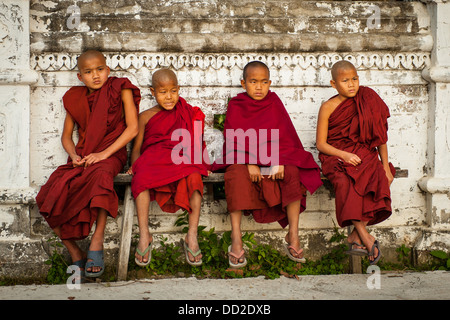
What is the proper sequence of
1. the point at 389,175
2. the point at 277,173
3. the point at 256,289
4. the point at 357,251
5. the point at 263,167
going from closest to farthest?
the point at 256,289 → the point at 357,251 → the point at 277,173 → the point at 263,167 → the point at 389,175

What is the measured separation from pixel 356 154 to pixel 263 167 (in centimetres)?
79

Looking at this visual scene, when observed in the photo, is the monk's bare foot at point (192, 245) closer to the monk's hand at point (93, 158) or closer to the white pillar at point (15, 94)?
the monk's hand at point (93, 158)

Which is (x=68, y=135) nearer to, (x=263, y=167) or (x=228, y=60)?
(x=228, y=60)

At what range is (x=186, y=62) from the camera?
496 cm

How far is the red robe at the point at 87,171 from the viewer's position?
167 inches

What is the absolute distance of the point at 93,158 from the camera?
444cm

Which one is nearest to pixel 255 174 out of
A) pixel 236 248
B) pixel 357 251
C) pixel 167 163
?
pixel 236 248

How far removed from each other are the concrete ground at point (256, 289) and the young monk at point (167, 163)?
24 centimetres

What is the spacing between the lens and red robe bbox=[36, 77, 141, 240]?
13.9 feet

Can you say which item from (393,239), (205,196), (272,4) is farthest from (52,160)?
(393,239)

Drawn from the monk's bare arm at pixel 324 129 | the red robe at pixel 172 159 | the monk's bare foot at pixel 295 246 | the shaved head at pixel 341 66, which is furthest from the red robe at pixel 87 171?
the shaved head at pixel 341 66

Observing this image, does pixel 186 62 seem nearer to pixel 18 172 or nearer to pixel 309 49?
pixel 309 49

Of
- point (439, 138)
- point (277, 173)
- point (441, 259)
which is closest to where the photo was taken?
point (277, 173)

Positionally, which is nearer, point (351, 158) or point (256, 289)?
point (256, 289)
